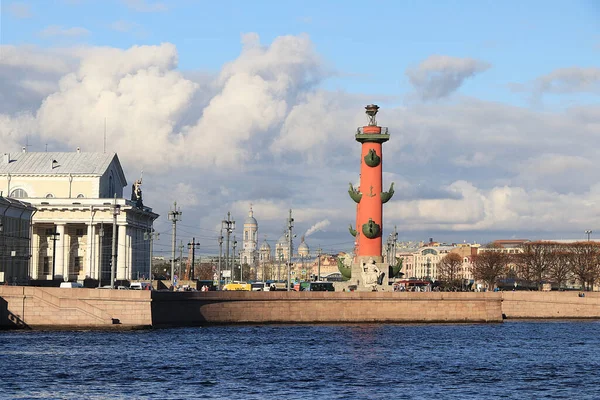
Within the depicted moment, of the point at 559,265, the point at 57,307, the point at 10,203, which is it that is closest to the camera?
the point at 57,307

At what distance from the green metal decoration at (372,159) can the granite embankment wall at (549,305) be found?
14.9 m

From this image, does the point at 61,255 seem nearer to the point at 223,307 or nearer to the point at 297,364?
the point at 223,307

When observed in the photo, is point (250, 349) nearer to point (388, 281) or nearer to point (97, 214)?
point (388, 281)

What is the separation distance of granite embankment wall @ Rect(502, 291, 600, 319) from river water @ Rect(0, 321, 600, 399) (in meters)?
14.3

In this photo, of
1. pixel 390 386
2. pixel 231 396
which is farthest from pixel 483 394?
pixel 231 396

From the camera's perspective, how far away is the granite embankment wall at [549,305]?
86.8 metres

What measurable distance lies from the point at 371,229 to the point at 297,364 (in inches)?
1255

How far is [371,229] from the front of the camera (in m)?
81.9

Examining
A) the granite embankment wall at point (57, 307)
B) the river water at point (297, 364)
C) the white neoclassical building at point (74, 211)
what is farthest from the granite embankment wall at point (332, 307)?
the white neoclassical building at point (74, 211)

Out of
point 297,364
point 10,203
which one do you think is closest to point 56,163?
point 10,203

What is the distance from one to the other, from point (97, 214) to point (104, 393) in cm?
7197

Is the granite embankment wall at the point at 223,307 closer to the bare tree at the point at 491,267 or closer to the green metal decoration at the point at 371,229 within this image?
the green metal decoration at the point at 371,229

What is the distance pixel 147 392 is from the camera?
1612 inches

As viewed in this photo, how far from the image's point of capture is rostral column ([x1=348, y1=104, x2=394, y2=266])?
82.4 meters
